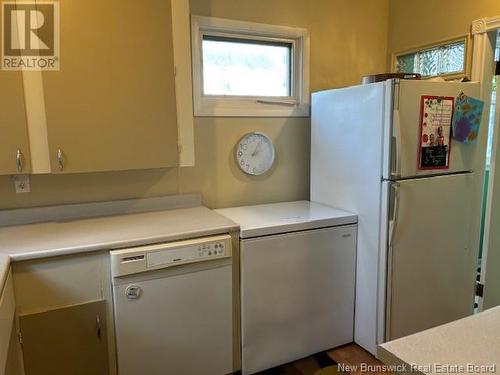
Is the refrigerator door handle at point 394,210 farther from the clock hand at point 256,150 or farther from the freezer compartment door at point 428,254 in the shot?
the clock hand at point 256,150

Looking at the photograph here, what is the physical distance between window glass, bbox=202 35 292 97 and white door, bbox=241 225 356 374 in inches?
43.9

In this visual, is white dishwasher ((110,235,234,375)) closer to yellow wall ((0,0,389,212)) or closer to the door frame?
yellow wall ((0,0,389,212))

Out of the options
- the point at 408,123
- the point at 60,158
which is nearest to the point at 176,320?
the point at 60,158

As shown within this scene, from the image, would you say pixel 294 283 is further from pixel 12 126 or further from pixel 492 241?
pixel 12 126

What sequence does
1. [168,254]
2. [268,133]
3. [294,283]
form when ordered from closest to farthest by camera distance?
Result: [168,254]
[294,283]
[268,133]

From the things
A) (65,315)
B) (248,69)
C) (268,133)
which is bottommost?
(65,315)

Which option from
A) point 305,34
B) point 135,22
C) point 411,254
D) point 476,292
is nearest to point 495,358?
point 411,254

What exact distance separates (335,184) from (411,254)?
2.07 ft

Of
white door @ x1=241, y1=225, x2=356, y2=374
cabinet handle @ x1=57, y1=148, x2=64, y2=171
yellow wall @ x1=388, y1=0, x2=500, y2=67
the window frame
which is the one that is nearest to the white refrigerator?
white door @ x1=241, y1=225, x2=356, y2=374

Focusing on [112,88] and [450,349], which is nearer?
[450,349]

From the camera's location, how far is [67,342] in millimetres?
1682

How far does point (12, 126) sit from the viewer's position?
1702mm

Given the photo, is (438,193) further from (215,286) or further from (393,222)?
(215,286)

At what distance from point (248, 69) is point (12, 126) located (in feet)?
5.03
